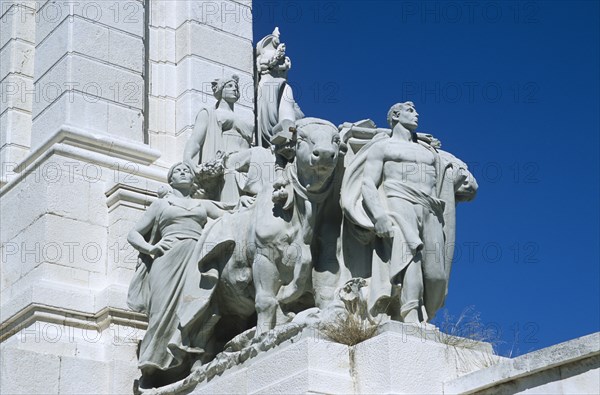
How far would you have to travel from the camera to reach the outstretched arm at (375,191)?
1055 cm

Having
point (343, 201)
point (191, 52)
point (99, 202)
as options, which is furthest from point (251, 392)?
point (191, 52)

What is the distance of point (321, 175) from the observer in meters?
10.9

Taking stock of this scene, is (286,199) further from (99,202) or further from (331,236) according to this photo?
(99,202)

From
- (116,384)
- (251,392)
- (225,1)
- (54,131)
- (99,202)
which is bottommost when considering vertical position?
(251,392)

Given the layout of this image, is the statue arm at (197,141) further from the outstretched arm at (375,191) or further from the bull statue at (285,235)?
the outstretched arm at (375,191)

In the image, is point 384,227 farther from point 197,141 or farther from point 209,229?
point 197,141

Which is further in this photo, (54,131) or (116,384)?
(54,131)

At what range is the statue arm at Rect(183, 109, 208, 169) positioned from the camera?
14.1 meters

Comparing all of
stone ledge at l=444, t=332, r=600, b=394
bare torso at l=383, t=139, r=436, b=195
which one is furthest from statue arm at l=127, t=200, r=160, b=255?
stone ledge at l=444, t=332, r=600, b=394

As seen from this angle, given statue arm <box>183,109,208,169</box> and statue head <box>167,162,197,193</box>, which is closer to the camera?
statue head <box>167,162,197,193</box>

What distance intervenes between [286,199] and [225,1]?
6.61 m

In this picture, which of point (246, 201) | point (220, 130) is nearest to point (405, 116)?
point (246, 201)

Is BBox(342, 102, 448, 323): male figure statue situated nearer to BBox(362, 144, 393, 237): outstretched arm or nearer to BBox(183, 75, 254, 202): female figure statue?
BBox(362, 144, 393, 237): outstretched arm

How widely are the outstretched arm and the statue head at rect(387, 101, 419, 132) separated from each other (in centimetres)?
32
